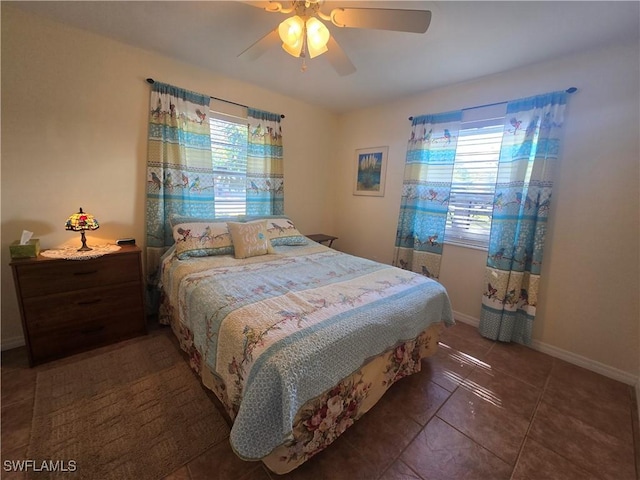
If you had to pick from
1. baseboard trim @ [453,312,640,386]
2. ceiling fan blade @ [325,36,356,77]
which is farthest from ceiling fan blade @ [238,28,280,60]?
baseboard trim @ [453,312,640,386]

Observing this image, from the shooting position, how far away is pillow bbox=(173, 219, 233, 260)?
2152 millimetres

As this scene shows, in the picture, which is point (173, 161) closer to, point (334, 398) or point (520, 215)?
point (334, 398)

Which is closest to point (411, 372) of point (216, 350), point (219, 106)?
point (216, 350)

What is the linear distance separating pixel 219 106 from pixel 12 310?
2.43 meters

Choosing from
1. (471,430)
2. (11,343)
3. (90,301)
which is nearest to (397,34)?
(471,430)

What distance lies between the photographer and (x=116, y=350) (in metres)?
1.99

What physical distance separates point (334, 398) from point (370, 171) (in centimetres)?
283

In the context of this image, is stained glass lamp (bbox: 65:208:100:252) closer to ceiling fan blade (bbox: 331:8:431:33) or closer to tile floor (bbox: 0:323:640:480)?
tile floor (bbox: 0:323:640:480)

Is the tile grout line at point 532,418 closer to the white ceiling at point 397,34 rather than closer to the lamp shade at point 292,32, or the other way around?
the white ceiling at point 397,34

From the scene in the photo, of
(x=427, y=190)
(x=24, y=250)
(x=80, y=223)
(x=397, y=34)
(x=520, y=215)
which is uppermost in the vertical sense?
(x=397, y=34)

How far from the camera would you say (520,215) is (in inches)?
87.1

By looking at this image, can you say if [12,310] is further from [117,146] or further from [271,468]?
[271,468]

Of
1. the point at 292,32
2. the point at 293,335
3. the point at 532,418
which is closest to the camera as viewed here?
the point at 293,335

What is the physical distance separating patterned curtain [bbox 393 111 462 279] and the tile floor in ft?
3.91
